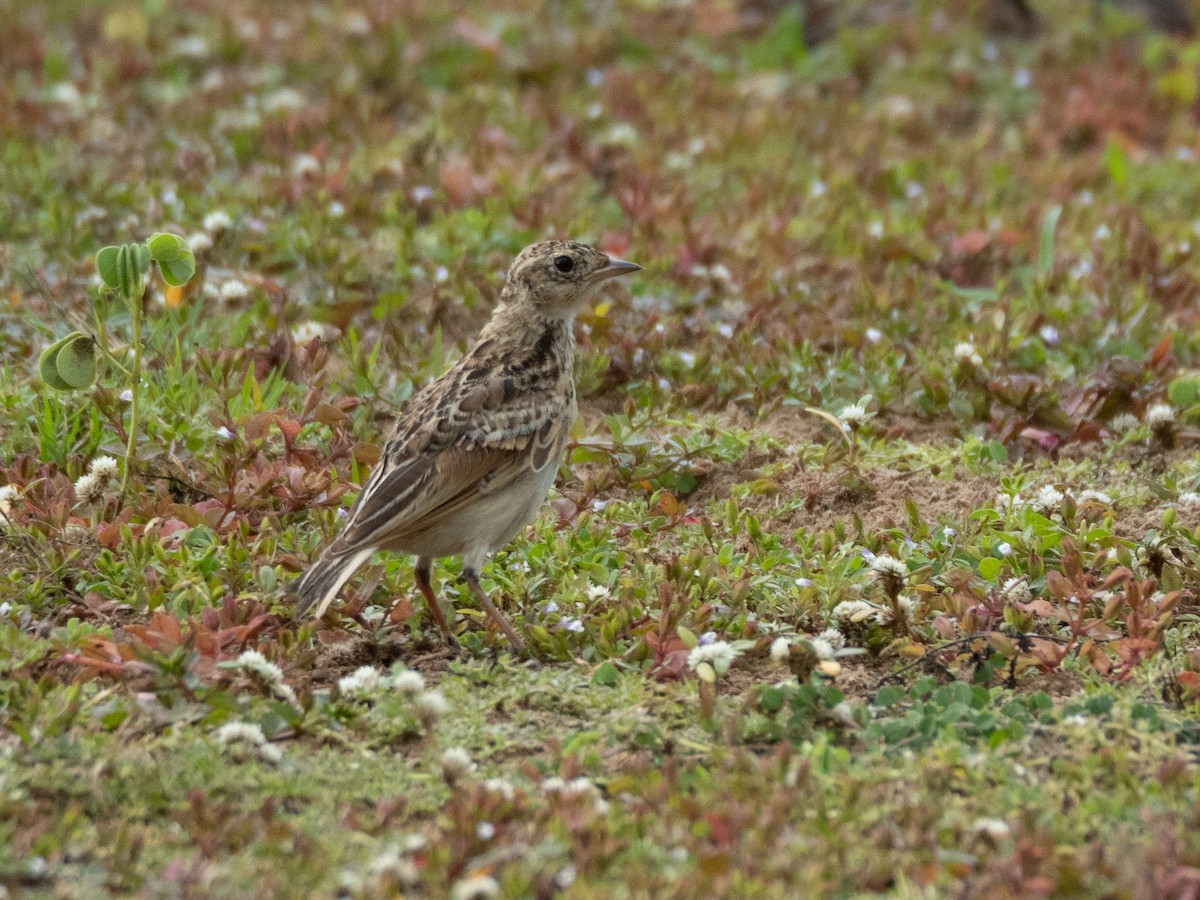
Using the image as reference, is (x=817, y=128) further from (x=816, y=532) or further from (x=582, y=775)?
(x=582, y=775)

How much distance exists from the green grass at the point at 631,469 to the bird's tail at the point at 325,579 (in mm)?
206

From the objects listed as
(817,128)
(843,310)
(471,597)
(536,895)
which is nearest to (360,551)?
(471,597)

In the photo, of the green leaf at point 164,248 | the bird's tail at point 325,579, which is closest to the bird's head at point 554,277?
the green leaf at point 164,248

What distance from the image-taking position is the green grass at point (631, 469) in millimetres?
4898

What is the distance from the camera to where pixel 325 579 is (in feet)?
19.5

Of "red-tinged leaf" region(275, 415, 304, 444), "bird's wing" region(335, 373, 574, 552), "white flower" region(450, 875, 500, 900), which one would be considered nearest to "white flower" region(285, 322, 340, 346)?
"red-tinged leaf" region(275, 415, 304, 444)

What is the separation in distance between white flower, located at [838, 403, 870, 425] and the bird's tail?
8.53 ft

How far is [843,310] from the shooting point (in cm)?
938

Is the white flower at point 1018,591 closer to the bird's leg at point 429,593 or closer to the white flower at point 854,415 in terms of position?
the white flower at point 854,415

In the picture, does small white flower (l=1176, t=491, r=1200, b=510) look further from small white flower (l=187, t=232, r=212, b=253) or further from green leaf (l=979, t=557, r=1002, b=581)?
small white flower (l=187, t=232, r=212, b=253)

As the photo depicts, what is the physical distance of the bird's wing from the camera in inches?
241

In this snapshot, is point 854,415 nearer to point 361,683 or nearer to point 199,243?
point 361,683

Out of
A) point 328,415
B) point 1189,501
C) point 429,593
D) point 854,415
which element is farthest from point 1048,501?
point 328,415

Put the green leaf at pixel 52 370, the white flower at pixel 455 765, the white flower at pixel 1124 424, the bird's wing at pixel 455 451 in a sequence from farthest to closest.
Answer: the white flower at pixel 1124 424 → the green leaf at pixel 52 370 → the bird's wing at pixel 455 451 → the white flower at pixel 455 765
